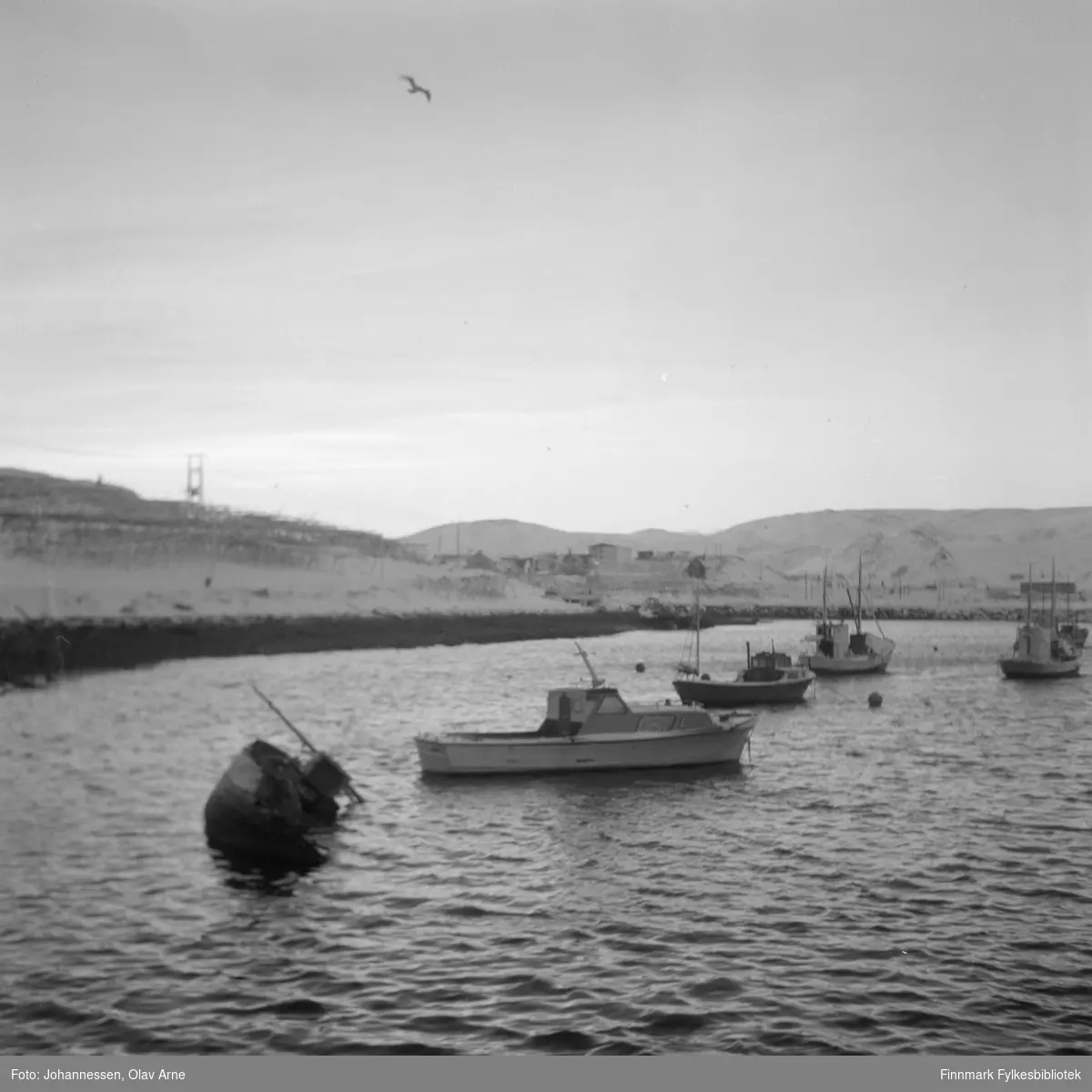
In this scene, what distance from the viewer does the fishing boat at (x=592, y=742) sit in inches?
963

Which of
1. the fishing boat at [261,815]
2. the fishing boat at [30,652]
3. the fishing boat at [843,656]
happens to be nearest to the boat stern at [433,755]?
the fishing boat at [261,815]

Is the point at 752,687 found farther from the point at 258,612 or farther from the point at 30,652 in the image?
the point at 258,612

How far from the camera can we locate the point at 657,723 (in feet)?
85.2

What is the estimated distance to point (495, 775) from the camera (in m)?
24.7

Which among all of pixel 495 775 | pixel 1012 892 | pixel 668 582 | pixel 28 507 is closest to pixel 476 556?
pixel 668 582

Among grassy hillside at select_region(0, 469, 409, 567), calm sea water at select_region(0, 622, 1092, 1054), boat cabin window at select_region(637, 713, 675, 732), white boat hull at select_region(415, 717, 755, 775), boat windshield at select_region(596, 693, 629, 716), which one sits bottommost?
calm sea water at select_region(0, 622, 1092, 1054)

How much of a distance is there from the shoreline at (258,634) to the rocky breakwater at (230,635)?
0.06 metres

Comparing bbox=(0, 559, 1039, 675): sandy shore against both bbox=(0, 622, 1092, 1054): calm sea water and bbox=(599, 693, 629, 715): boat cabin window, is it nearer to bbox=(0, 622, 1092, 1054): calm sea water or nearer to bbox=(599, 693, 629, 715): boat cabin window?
bbox=(0, 622, 1092, 1054): calm sea water

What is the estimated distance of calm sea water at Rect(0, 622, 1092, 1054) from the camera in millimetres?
10898

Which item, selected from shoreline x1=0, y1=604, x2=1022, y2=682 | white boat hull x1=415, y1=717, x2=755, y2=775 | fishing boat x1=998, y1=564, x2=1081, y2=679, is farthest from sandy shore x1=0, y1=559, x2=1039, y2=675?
fishing boat x1=998, y1=564, x2=1081, y2=679

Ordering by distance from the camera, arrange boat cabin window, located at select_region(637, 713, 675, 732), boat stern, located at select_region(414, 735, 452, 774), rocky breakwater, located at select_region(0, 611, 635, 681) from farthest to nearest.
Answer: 1. rocky breakwater, located at select_region(0, 611, 635, 681)
2. boat cabin window, located at select_region(637, 713, 675, 732)
3. boat stern, located at select_region(414, 735, 452, 774)

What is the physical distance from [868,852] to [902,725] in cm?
2024

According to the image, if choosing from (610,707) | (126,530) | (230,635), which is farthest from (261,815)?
(230,635)

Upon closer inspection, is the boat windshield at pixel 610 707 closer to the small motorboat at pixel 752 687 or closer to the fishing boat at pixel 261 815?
the fishing boat at pixel 261 815
